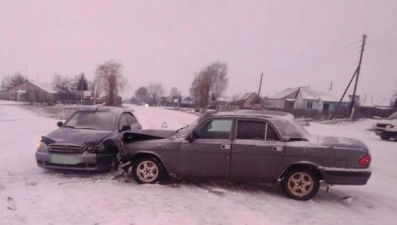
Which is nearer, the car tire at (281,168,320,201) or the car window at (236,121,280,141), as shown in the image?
the car tire at (281,168,320,201)

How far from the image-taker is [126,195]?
17.8 feet

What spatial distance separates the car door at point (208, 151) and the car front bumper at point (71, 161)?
1.91 m

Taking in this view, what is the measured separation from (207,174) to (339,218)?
→ 2434 millimetres

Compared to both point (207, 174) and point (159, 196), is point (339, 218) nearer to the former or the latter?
point (207, 174)

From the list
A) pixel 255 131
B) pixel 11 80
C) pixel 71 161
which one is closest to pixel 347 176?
pixel 255 131

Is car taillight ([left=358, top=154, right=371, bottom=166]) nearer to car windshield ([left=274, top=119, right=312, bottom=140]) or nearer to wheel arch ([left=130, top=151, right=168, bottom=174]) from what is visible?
car windshield ([left=274, top=119, right=312, bottom=140])

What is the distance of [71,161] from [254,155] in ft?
12.7

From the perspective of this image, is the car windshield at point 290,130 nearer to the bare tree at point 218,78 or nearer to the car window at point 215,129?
the car window at point 215,129

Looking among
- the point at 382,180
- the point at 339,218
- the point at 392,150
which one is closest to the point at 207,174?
the point at 339,218

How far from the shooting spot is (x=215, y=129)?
6.00 metres

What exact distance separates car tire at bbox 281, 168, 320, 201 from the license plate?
435cm

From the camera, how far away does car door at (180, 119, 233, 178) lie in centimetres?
574

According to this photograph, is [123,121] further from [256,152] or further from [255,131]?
[256,152]

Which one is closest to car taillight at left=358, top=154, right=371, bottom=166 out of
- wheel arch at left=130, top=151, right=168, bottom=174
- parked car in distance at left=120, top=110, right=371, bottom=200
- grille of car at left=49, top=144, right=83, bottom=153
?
parked car in distance at left=120, top=110, right=371, bottom=200
